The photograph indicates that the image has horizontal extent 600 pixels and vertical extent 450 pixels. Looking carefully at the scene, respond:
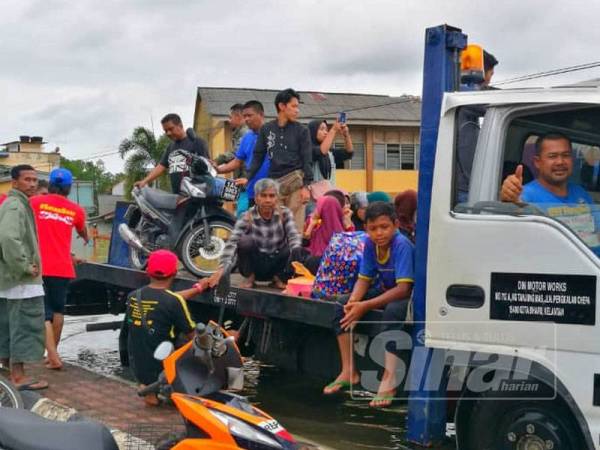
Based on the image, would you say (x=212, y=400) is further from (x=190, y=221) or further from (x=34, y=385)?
(x=190, y=221)

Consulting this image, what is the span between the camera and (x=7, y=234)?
629cm

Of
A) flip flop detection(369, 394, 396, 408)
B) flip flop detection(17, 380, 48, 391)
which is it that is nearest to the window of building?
flip flop detection(17, 380, 48, 391)

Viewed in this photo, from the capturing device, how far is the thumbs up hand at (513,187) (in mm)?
3990

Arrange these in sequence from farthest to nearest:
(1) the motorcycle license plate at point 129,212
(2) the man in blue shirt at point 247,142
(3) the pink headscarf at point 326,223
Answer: (1) the motorcycle license plate at point 129,212
(2) the man in blue shirt at point 247,142
(3) the pink headscarf at point 326,223

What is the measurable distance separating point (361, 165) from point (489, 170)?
1236 inches

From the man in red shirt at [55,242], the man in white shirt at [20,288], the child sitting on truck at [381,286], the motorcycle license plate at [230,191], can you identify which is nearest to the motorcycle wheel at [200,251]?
the motorcycle license plate at [230,191]

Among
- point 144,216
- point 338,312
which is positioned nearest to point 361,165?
point 144,216

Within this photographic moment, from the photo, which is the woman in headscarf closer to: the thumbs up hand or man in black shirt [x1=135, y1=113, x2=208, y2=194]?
the thumbs up hand

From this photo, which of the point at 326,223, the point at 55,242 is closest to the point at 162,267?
the point at 326,223

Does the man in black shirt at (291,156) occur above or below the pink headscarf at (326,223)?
above

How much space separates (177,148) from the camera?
27.0 ft

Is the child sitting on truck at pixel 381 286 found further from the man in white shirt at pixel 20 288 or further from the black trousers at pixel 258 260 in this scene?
the man in white shirt at pixel 20 288

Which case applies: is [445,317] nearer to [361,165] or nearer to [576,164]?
[576,164]

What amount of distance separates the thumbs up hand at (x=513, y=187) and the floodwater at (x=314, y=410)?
1.55 meters
